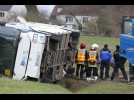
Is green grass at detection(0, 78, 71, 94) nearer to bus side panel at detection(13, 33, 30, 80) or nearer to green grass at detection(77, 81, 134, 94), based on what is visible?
bus side panel at detection(13, 33, 30, 80)

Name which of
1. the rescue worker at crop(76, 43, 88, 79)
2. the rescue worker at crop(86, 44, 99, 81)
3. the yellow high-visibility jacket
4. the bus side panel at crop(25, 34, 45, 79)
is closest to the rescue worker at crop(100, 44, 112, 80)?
the rescue worker at crop(86, 44, 99, 81)

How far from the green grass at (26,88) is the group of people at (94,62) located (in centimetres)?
312

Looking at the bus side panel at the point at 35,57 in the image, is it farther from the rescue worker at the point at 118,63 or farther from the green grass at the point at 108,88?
the rescue worker at the point at 118,63

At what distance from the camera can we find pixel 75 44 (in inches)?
931

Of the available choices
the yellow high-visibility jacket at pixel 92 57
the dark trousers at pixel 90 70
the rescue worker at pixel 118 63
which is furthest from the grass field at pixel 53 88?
the rescue worker at pixel 118 63

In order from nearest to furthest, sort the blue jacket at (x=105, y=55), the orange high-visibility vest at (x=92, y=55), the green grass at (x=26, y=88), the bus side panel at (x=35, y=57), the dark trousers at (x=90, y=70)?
the green grass at (x=26, y=88) < the bus side panel at (x=35, y=57) < the orange high-visibility vest at (x=92, y=55) < the dark trousers at (x=90, y=70) < the blue jacket at (x=105, y=55)

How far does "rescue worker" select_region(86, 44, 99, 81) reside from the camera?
71.7ft

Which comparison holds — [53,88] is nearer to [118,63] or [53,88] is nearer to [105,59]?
[105,59]

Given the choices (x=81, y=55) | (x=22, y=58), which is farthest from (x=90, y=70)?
(x=22, y=58)

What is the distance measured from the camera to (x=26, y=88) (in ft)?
57.6

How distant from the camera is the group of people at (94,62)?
2189 cm
